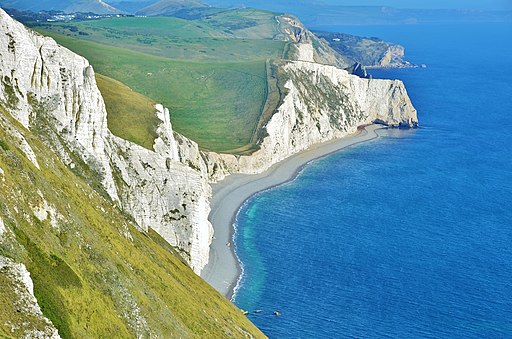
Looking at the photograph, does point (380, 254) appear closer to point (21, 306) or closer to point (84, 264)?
point (84, 264)

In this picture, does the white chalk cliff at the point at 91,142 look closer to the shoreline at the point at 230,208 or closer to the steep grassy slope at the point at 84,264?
the shoreline at the point at 230,208

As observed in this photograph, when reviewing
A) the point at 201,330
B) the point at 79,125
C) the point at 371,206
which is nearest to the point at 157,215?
the point at 79,125

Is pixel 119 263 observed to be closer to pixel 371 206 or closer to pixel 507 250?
pixel 507 250

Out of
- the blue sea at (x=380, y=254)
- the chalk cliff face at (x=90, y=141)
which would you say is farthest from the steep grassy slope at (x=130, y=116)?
the blue sea at (x=380, y=254)

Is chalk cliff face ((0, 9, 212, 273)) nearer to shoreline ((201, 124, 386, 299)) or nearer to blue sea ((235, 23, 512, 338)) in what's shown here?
shoreline ((201, 124, 386, 299))

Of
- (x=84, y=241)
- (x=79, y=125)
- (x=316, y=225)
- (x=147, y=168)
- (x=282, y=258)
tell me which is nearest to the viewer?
(x=84, y=241)

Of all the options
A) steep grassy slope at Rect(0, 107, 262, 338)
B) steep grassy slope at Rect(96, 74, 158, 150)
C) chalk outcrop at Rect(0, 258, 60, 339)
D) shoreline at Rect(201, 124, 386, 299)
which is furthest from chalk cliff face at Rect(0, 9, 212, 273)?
chalk outcrop at Rect(0, 258, 60, 339)
